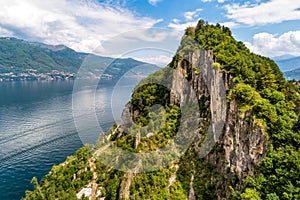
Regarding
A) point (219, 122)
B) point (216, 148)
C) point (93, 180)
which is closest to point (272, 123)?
point (219, 122)

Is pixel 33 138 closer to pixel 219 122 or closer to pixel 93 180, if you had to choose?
pixel 93 180

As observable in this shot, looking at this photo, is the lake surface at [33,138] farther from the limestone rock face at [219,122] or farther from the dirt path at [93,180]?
the limestone rock face at [219,122]

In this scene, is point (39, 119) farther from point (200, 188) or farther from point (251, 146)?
point (251, 146)

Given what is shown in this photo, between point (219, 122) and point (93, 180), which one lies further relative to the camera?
point (93, 180)

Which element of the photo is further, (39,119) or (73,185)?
(39,119)

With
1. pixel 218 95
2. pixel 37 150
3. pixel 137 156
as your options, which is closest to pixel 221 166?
pixel 218 95

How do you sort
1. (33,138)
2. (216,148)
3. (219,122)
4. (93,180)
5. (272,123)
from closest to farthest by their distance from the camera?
(272,123)
(219,122)
(216,148)
(93,180)
(33,138)

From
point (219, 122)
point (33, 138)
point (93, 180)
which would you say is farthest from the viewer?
point (33, 138)

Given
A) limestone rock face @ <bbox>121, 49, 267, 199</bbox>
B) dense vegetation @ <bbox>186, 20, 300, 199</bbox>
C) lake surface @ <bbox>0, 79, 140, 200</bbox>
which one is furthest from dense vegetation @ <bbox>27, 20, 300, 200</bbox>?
lake surface @ <bbox>0, 79, 140, 200</bbox>

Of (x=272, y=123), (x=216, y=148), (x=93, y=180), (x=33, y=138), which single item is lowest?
(x=33, y=138)
